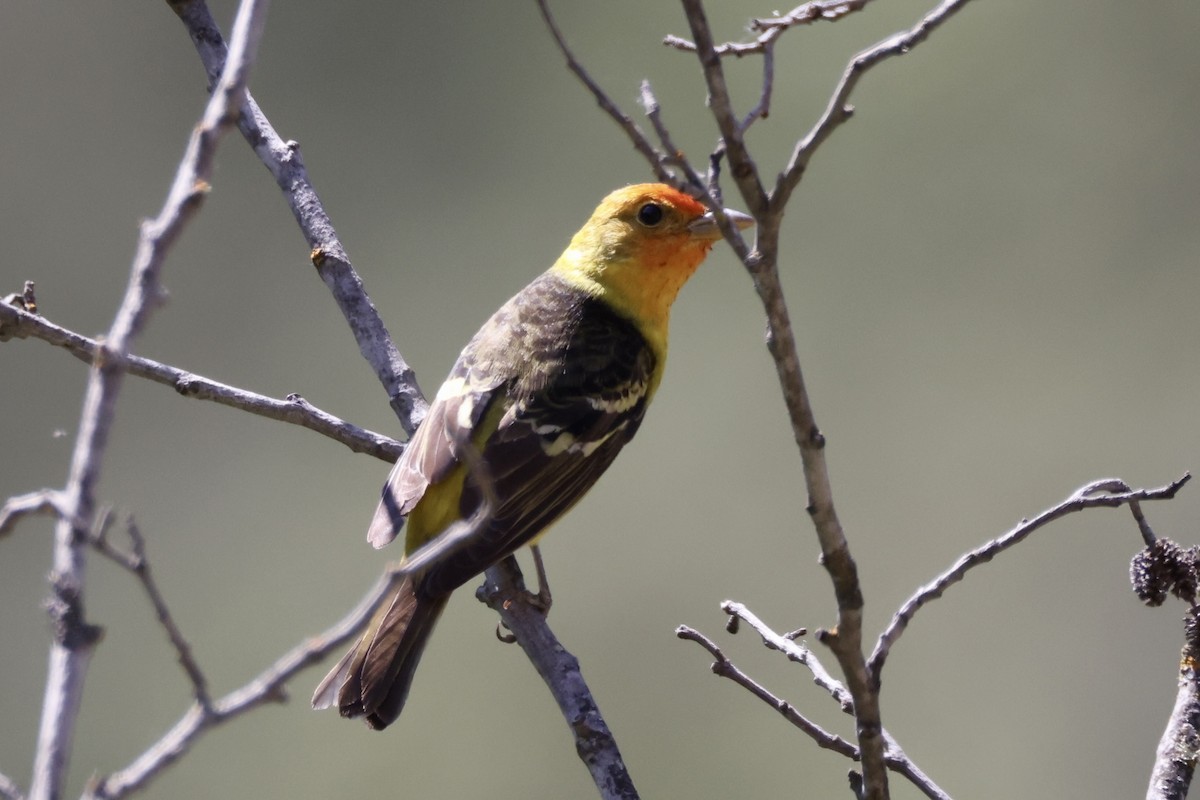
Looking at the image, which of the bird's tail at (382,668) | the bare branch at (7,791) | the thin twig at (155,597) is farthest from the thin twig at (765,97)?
the bird's tail at (382,668)

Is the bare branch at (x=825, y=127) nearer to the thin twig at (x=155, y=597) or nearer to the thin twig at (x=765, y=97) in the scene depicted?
the thin twig at (x=765, y=97)

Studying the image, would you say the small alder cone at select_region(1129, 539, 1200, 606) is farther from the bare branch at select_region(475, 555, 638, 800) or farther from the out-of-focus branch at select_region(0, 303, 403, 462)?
the out-of-focus branch at select_region(0, 303, 403, 462)

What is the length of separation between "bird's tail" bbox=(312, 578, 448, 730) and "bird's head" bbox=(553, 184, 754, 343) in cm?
136

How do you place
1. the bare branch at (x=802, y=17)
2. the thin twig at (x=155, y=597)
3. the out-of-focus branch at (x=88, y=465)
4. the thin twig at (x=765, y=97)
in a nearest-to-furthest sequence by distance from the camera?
the out-of-focus branch at (x=88, y=465) < the thin twig at (x=155, y=597) < the thin twig at (x=765, y=97) < the bare branch at (x=802, y=17)

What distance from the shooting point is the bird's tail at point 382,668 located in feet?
11.2

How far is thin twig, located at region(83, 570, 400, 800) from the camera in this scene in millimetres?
1370

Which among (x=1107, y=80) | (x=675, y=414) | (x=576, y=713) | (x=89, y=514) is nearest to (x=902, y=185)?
(x=1107, y=80)

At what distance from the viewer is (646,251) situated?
4.47 meters

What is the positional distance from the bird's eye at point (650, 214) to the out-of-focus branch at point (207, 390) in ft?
4.04

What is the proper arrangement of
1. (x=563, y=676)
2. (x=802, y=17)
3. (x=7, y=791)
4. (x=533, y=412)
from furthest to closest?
1. (x=533, y=412)
2. (x=563, y=676)
3. (x=802, y=17)
4. (x=7, y=791)

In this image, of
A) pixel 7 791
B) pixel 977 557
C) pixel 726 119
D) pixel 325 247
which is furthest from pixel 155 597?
pixel 325 247

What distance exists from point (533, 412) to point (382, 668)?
2.79 ft

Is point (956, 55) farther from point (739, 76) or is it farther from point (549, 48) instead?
point (549, 48)

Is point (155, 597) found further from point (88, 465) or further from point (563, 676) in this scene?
point (563, 676)
